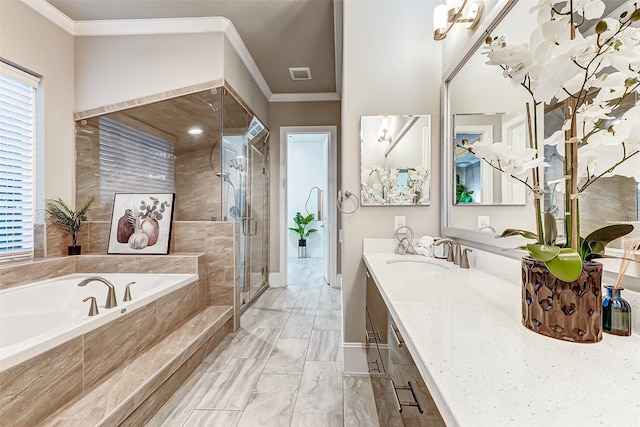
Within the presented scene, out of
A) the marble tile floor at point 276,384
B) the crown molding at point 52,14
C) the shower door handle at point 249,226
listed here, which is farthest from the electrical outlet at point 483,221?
the crown molding at point 52,14

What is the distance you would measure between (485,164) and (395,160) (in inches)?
24.3

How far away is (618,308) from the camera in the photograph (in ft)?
2.35

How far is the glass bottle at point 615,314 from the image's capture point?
71 centimetres

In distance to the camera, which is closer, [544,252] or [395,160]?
[544,252]

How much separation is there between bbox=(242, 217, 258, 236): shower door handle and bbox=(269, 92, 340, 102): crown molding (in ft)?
5.98

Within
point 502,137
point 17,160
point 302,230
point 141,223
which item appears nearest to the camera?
point 502,137

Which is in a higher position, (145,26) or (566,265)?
(145,26)

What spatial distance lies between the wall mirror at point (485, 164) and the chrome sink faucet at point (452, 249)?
9.3 inches

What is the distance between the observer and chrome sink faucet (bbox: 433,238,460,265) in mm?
1637

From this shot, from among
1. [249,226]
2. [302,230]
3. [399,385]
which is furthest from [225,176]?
[302,230]

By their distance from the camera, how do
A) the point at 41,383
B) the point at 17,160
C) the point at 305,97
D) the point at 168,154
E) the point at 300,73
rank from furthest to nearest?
the point at 305,97, the point at 300,73, the point at 168,154, the point at 17,160, the point at 41,383

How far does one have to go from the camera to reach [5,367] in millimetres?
1079

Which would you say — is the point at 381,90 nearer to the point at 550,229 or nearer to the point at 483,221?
the point at 483,221

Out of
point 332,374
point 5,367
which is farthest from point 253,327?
point 5,367
